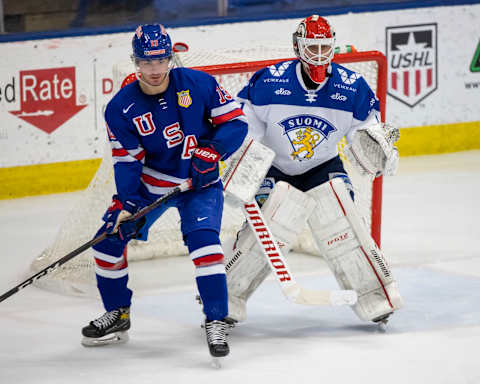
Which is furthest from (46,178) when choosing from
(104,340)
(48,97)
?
(104,340)

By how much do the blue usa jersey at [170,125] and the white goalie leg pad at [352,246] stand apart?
0.44 meters

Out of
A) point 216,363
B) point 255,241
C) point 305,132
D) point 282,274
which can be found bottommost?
point 216,363

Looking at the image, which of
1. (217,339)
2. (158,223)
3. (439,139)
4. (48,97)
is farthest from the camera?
(439,139)

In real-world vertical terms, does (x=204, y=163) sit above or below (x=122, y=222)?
above

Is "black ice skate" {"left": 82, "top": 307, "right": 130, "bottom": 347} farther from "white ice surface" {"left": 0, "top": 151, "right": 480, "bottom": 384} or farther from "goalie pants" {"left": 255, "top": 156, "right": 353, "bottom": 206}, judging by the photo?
"goalie pants" {"left": 255, "top": 156, "right": 353, "bottom": 206}

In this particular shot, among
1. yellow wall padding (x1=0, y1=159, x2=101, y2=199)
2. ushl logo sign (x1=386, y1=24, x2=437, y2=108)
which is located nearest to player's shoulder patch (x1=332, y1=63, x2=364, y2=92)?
yellow wall padding (x1=0, y1=159, x2=101, y2=199)

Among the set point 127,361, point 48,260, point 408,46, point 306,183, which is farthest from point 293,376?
point 408,46

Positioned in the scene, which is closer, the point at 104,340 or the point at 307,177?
the point at 104,340

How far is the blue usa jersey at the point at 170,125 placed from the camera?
3.46 metres

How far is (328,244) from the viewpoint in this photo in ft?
12.5

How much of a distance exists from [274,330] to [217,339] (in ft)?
1.68

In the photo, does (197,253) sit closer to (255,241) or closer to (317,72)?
(255,241)

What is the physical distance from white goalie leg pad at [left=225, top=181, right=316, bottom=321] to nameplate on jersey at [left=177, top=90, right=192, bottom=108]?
52 centimetres

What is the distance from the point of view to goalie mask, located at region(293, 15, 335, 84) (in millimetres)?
3707
